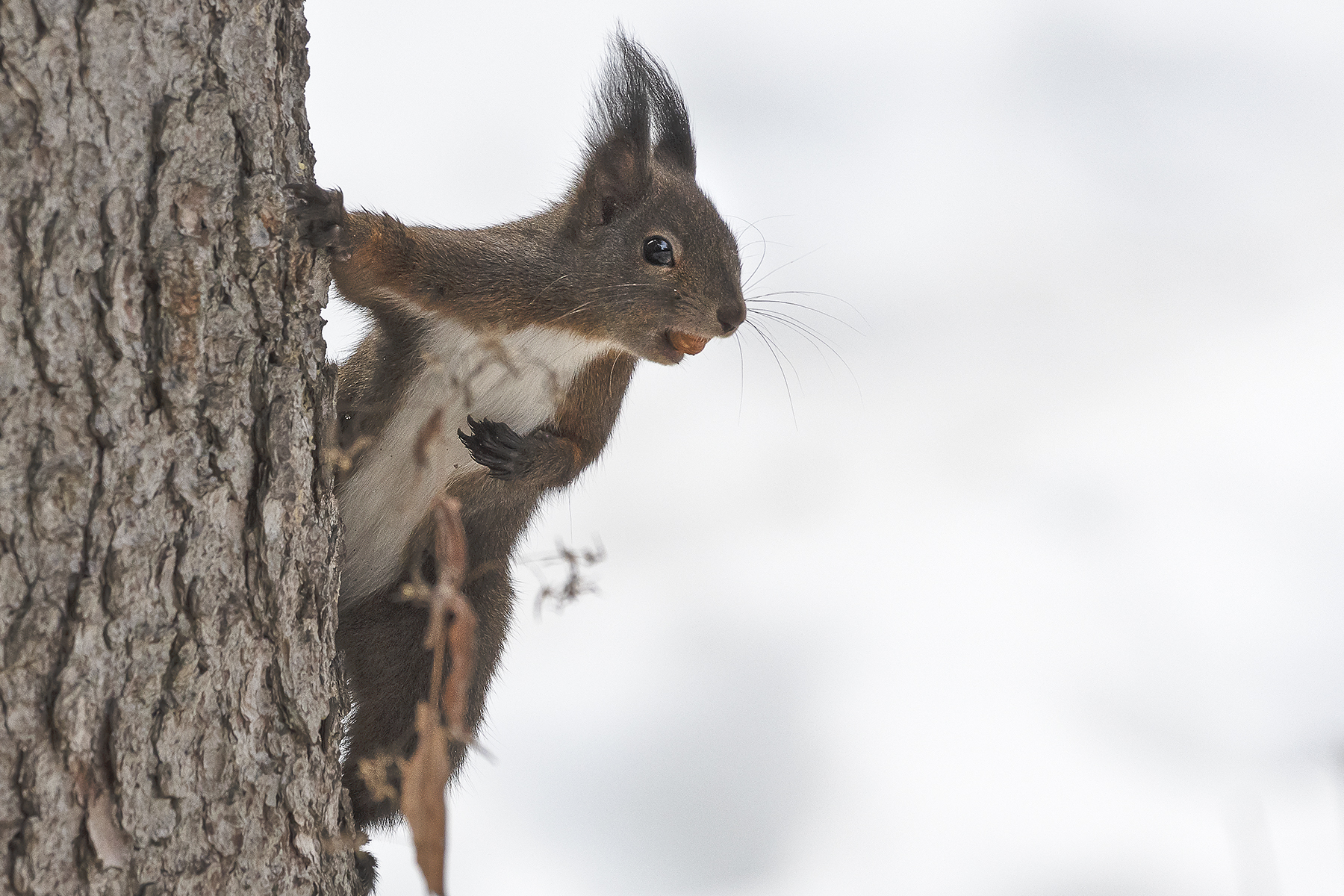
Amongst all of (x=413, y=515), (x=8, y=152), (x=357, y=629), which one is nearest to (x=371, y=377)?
(x=413, y=515)

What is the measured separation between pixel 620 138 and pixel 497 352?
0.67 metres

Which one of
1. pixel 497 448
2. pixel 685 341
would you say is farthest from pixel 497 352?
pixel 685 341

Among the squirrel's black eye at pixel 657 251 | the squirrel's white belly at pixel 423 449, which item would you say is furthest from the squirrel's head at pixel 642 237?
the squirrel's white belly at pixel 423 449

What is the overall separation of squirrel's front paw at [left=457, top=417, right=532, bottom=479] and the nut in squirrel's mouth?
42 centimetres

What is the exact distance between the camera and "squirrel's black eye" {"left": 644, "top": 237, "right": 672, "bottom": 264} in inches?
97.7

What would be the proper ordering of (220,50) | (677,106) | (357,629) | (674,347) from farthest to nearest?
(677,106) → (674,347) → (357,629) → (220,50)

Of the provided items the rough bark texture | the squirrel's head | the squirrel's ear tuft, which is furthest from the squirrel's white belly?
the rough bark texture

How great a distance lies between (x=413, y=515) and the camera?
2201 mm

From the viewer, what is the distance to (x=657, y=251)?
2490mm

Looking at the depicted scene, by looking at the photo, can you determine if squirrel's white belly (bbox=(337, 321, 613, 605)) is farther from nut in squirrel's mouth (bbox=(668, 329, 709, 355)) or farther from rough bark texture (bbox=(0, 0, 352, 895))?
rough bark texture (bbox=(0, 0, 352, 895))

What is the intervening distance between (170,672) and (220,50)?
792 mm

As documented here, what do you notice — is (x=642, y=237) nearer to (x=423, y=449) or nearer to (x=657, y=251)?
(x=657, y=251)

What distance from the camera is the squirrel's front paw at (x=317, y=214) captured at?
1618mm

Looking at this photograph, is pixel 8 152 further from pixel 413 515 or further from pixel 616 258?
pixel 616 258
